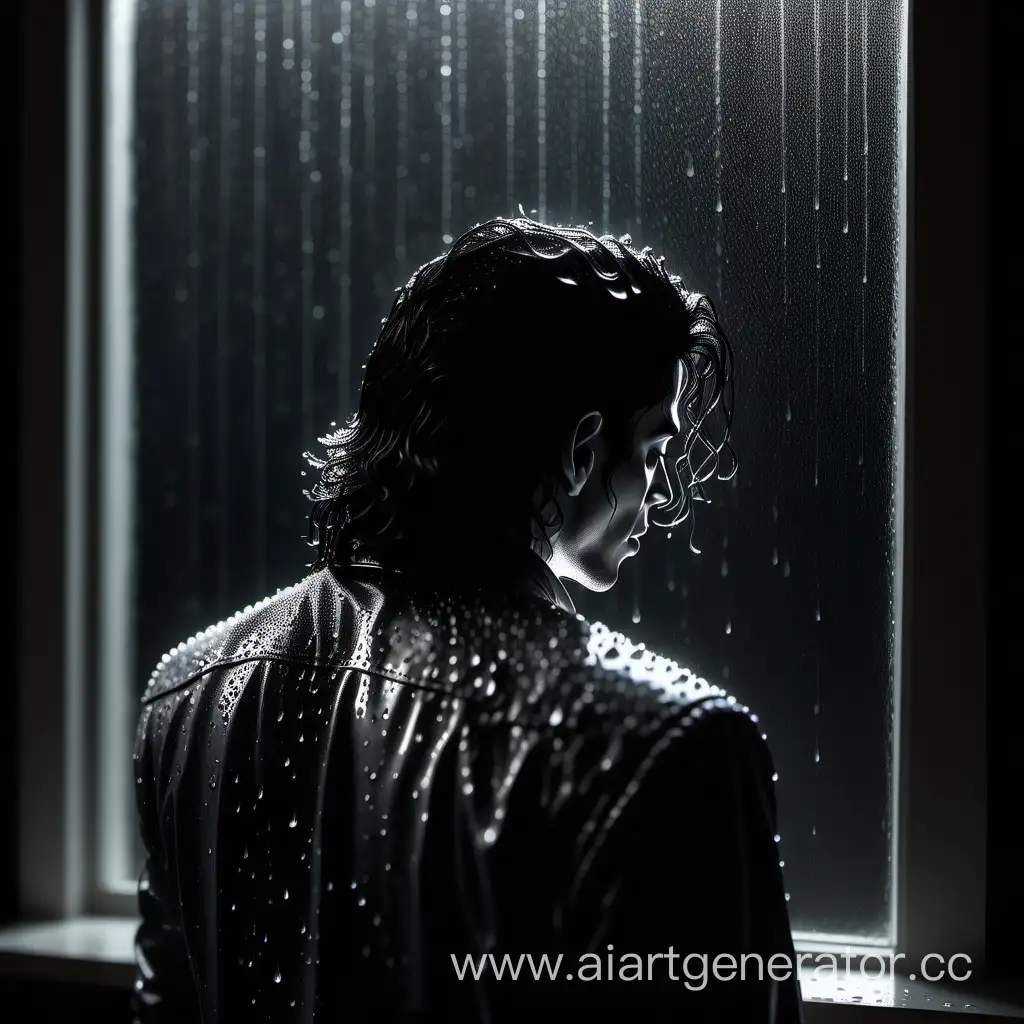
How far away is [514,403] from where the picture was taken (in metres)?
0.78

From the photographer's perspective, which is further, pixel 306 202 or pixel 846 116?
pixel 306 202

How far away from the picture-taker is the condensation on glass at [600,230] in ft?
3.90

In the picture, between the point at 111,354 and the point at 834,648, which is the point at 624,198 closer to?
the point at 834,648

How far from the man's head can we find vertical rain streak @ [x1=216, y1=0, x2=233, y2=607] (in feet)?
2.03

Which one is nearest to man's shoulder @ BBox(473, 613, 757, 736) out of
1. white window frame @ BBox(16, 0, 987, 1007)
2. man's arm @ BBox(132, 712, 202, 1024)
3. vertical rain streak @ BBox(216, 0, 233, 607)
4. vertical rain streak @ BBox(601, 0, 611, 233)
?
man's arm @ BBox(132, 712, 202, 1024)

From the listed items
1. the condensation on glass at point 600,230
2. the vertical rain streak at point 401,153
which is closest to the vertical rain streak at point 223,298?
the condensation on glass at point 600,230

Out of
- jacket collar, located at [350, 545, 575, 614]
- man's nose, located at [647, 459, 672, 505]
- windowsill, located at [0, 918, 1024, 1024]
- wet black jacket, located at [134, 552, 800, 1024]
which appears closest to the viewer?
wet black jacket, located at [134, 552, 800, 1024]

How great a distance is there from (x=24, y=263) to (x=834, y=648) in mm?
1302

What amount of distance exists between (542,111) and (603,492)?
2.29ft

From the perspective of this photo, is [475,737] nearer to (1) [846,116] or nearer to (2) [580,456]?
(2) [580,456]

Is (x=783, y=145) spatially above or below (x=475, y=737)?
above

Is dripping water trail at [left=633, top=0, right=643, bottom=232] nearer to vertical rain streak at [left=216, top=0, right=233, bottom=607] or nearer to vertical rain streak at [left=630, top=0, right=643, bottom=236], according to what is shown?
vertical rain streak at [left=630, top=0, right=643, bottom=236]

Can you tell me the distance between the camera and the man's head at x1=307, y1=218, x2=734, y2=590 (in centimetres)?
78

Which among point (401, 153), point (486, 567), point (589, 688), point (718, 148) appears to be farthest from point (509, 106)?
point (589, 688)
